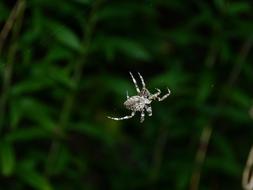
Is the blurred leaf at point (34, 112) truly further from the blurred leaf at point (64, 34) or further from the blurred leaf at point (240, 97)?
the blurred leaf at point (240, 97)

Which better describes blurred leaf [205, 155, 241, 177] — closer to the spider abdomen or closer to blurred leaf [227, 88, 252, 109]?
blurred leaf [227, 88, 252, 109]

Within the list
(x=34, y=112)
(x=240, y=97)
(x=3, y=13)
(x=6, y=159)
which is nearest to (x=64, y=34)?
(x=3, y=13)

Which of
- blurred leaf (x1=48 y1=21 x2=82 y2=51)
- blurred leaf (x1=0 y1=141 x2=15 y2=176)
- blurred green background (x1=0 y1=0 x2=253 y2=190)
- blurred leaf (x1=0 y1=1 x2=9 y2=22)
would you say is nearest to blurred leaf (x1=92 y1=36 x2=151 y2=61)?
blurred green background (x1=0 y1=0 x2=253 y2=190)

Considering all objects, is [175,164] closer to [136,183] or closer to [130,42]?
[136,183]


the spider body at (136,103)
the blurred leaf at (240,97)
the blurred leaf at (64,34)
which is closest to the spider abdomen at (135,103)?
the spider body at (136,103)

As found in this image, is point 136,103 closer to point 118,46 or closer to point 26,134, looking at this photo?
point 118,46

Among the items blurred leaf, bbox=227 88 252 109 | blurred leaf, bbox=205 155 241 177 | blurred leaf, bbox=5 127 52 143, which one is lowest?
blurred leaf, bbox=5 127 52 143
